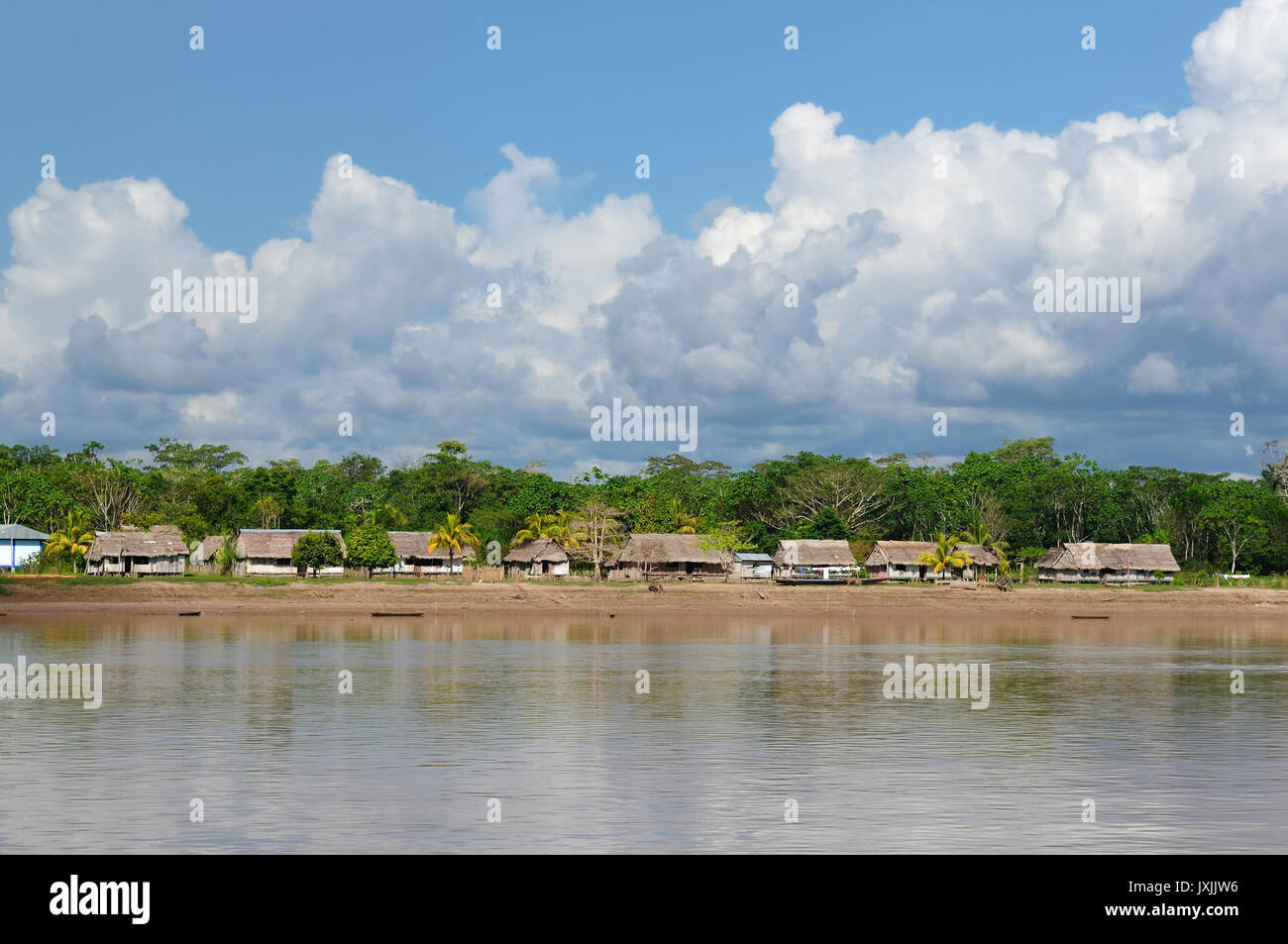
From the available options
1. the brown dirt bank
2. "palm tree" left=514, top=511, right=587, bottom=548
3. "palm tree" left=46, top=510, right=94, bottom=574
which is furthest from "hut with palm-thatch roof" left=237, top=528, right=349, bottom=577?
the brown dirt bank

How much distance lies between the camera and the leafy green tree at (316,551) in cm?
8738

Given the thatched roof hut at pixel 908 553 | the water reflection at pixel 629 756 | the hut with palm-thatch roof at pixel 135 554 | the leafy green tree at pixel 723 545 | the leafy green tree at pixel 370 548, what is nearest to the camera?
the water reflection at pixel 629 756

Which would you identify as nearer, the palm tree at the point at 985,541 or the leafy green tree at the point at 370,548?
the leafy green tree at the point at 370,548

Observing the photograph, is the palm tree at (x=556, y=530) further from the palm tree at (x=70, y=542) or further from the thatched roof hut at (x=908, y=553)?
the palm tree at (x=70, y=542)

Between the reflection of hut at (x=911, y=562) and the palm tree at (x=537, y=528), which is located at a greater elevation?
the palm tree at (x=537, y=528)

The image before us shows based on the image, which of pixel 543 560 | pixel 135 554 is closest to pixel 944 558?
pixel 543 560

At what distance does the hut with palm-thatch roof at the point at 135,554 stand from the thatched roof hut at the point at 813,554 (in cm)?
4534

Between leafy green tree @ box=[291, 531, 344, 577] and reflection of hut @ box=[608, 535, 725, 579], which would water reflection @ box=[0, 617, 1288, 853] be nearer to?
leafy green tree @ box=[291, 531, 344, 577]

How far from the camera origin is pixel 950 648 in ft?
164

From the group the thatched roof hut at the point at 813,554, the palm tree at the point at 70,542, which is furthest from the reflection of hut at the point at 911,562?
the palm tree at the point at 70,542
